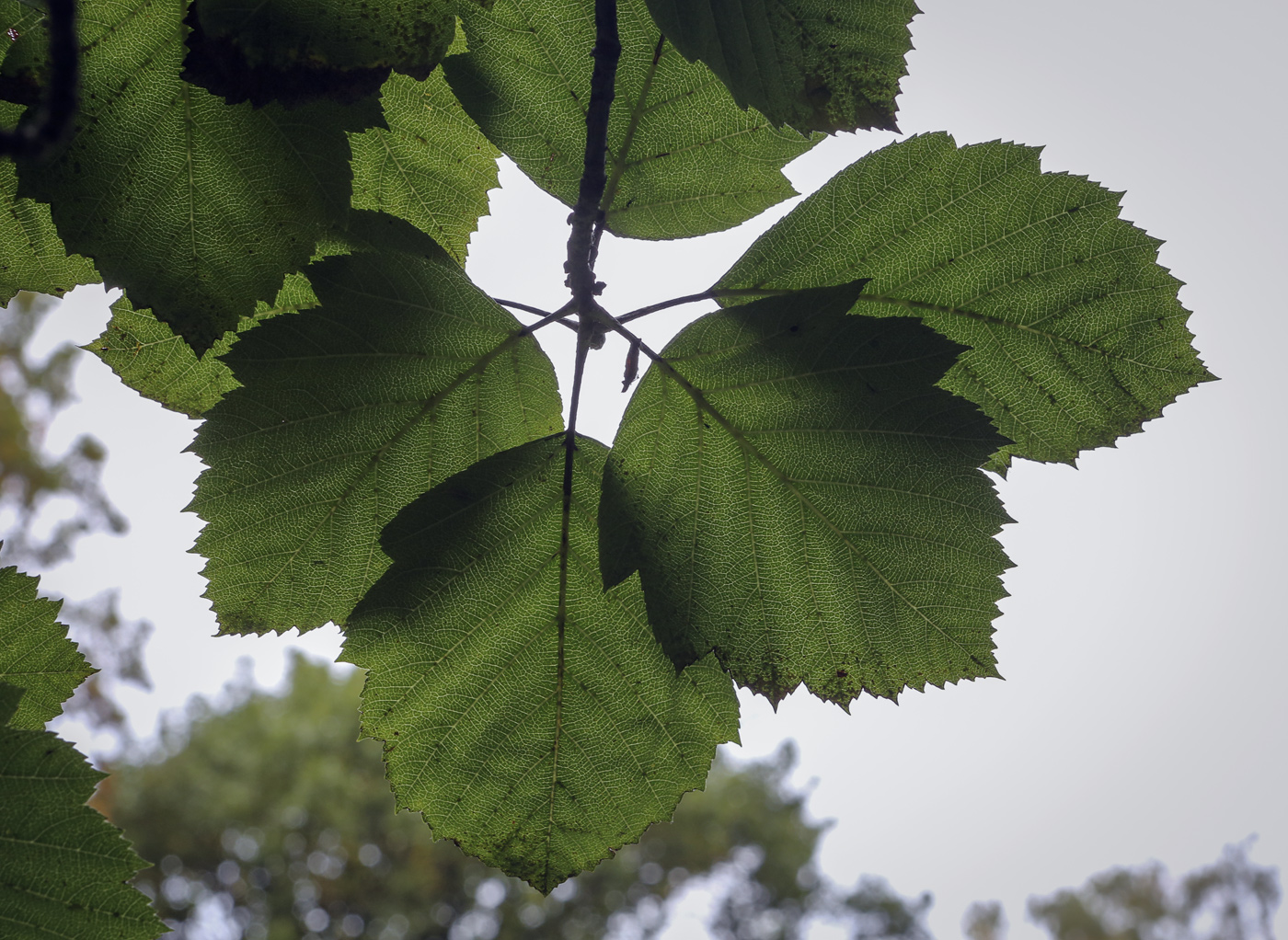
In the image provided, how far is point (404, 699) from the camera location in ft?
3.00

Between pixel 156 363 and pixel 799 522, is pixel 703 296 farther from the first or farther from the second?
pixel 156 363

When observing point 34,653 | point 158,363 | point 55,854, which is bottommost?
point 55,854

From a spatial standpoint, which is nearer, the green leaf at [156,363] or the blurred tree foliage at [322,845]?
the green leaf at [156,363]

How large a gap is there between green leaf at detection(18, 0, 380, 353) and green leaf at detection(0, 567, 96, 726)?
0.39 m

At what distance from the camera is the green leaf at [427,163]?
3.10ft

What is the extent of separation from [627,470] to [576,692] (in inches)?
10.4

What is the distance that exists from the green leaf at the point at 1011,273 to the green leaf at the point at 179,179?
0.44 meters

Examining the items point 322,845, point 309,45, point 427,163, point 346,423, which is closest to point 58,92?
point 309,45

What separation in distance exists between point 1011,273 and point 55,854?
1063mm

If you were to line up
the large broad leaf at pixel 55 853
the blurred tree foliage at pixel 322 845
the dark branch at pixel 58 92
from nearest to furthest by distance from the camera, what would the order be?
the dark branch at pixel 58 92 < the large broad leaf at pixel 55 853 < the blurred tree foliage at pixel 322 845

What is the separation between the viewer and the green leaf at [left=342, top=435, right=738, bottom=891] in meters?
0.89

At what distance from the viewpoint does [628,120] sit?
842mm

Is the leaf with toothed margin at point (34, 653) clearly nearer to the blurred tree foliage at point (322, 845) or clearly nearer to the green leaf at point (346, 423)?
the green leaf at point (346, 423)

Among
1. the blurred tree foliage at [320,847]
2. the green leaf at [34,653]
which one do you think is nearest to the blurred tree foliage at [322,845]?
the blurred tree foliage at [320,847]
